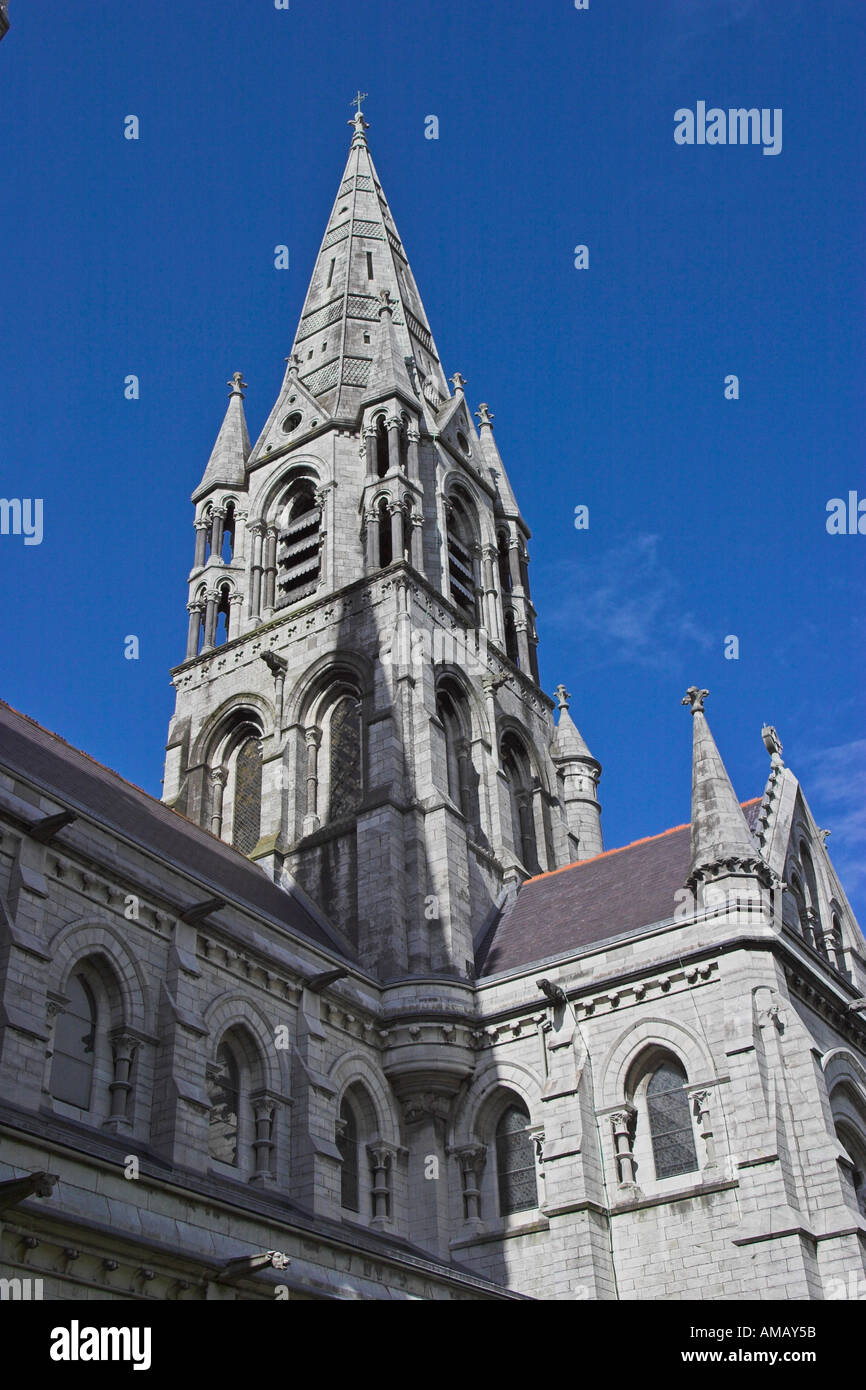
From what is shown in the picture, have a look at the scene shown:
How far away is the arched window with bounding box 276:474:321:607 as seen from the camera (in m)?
37.2

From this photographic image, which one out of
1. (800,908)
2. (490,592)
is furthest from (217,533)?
(800,908)

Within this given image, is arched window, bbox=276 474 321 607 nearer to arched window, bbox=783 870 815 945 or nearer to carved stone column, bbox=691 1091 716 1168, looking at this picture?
arched window, bbox=783 870 815 945

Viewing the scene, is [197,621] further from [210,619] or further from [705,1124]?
[705,1124]

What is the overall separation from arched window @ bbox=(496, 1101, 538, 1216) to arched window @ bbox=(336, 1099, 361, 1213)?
2619 millimetres

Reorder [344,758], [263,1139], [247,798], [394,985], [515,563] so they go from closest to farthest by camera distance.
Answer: [263,1139] < [394,985] < [344,758] < [247,798] < [515,563]

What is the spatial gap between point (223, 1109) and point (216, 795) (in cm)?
1275

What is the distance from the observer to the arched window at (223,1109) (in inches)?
879

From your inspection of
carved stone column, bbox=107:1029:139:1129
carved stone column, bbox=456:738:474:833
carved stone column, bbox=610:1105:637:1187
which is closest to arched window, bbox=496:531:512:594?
carved stone column, bbox=456:738:474:833

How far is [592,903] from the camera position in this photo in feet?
96.4

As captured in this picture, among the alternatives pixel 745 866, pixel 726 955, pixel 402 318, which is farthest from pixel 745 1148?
pixel 402 318
